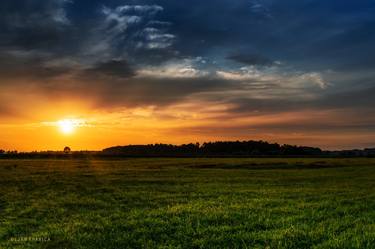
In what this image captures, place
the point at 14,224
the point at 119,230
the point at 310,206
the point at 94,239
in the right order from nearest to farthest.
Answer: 1. the point at 94,239
2. the point at 119,230
3. the point at 14,224
4. the point at 310,206

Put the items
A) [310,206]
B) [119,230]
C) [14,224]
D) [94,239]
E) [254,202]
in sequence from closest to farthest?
[94,239] < [119,230] < [14,224] < [310,206] < [254,202]

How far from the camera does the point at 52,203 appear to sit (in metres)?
25.8

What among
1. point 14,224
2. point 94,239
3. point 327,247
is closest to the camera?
point 327,247

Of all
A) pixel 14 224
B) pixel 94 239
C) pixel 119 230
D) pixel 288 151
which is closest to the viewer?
pixel 94 239

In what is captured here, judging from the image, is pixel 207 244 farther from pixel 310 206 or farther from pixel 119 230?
pixel 310 206

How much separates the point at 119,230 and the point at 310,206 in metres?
10.6

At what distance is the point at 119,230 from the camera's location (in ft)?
54.0

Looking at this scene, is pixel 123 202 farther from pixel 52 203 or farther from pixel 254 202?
pixel 254 202

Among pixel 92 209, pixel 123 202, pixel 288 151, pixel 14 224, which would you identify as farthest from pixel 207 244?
pixel 288 151

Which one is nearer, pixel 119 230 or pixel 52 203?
pixel 119 230

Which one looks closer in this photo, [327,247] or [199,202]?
[327,247]

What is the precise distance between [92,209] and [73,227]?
5850mm

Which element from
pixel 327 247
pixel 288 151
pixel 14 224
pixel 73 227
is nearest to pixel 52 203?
pixel 14 224

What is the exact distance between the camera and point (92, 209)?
2298 cm
